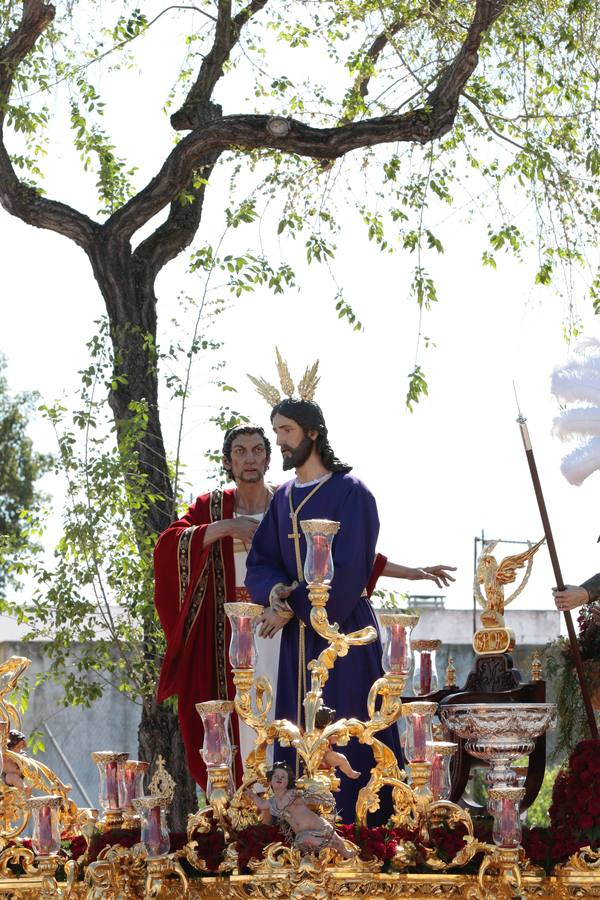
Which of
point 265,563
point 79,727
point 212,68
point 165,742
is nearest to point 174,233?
point 212,68

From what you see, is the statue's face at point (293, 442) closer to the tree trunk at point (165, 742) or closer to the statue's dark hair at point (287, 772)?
the statue's dark hair at point (287, 772)

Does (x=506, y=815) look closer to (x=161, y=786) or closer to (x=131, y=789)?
(x=161, y=786)

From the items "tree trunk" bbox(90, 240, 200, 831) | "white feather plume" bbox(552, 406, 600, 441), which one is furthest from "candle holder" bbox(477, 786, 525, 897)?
"tree trunk" bbox(90, 240, 200, 831)

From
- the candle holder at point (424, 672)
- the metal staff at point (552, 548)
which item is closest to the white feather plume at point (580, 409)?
the metal staff at point (552, 548)

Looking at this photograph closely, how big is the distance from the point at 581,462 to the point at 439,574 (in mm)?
871

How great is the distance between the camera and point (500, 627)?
17.9 ft

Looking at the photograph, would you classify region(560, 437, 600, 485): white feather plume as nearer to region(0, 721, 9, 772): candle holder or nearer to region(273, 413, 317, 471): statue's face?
region(273, 413, 317, 471): statue's face

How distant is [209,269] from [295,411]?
9.27ft

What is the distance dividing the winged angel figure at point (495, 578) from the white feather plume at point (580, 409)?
0.99ft

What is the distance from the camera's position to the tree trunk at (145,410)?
25.7 feet

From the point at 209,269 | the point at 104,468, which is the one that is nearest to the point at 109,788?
the point at 104,468

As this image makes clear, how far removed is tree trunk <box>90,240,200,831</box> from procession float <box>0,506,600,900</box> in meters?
3.03

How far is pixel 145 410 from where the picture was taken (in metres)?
7.98

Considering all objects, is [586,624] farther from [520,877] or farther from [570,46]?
[570,46]
